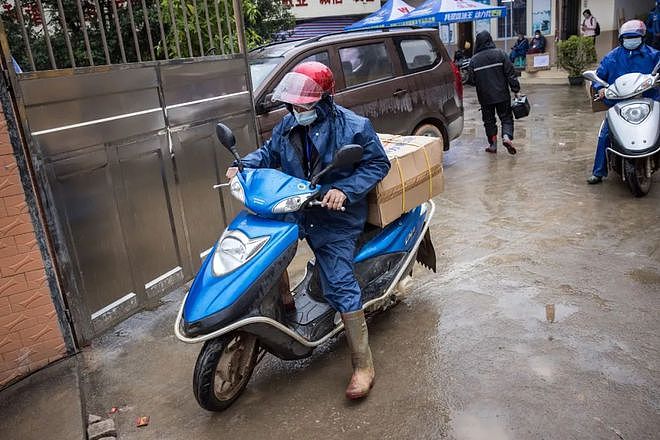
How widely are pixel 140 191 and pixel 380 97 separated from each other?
3.42 metres

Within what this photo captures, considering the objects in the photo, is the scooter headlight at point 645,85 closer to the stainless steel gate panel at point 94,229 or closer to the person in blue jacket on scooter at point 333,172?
the person in blue jacket on scooter at point 333,172

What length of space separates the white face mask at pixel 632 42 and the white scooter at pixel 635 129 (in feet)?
0.96

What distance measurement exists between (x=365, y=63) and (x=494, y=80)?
90.7 inches

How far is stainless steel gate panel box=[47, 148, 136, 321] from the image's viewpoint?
136 inches

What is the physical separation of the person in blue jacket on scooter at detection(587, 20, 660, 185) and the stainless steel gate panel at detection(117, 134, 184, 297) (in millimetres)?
4327

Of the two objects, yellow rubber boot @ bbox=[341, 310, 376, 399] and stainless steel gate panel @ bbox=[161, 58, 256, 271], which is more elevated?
stainless steel gate panel @ bbox=[161, 58, 256, 271]

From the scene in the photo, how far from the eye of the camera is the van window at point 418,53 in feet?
22.8

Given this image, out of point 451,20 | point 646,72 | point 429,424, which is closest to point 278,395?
point 429,424

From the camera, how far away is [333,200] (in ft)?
9.07

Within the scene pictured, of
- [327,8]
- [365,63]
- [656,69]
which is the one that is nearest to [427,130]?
[365,63]

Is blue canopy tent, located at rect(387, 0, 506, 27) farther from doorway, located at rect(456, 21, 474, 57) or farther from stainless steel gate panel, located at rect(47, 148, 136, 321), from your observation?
stainless steel gate panel, located at rect(47, 148, 136, 321)

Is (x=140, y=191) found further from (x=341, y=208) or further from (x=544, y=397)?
(x=544, y=397)

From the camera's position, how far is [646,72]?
5633 millimetres

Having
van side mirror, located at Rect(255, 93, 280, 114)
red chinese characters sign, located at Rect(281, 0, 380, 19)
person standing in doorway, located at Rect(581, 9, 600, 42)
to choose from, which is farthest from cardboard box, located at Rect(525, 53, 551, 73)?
van side mirror, located at Rect(255, 93, 280, 114)
